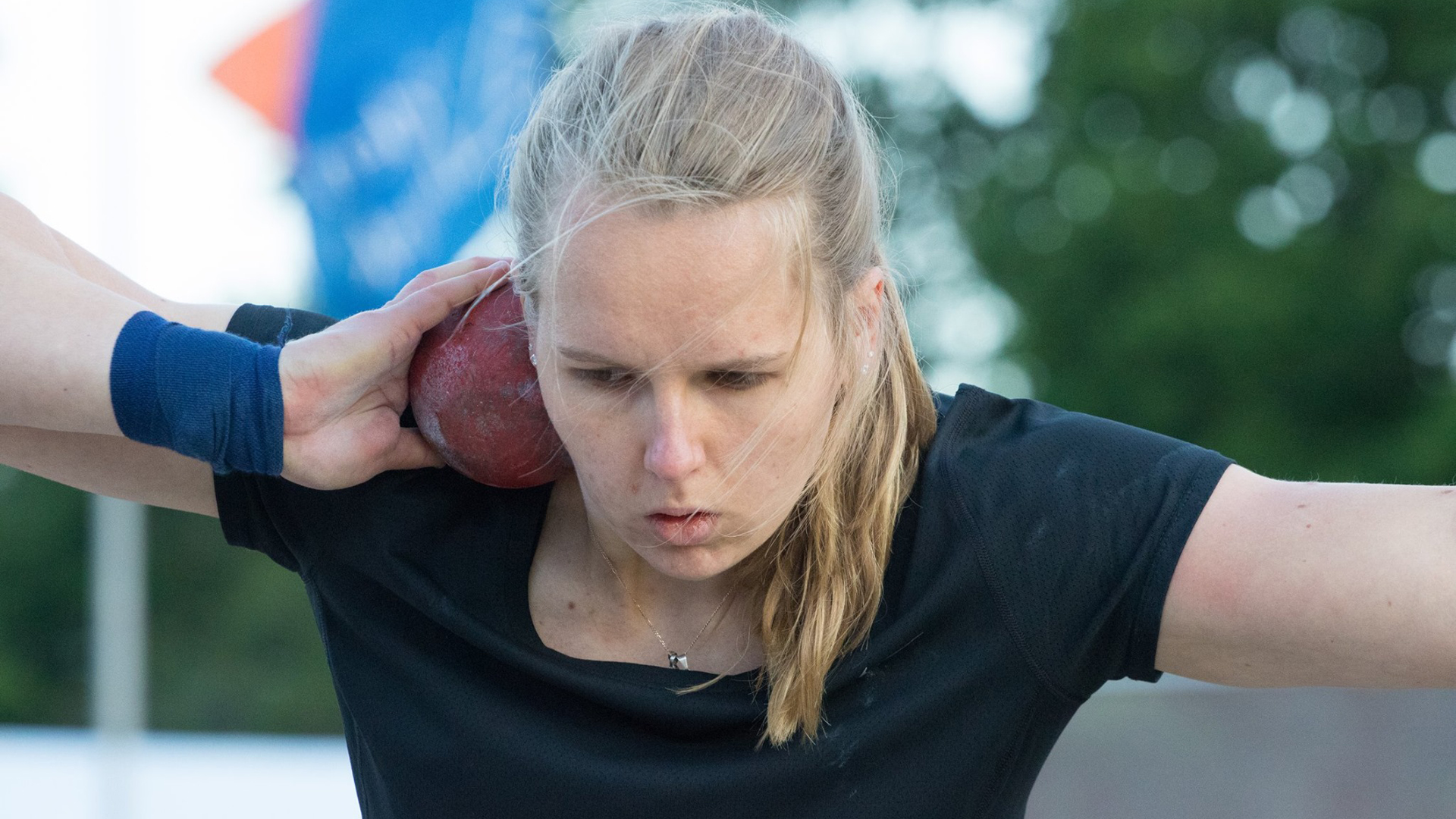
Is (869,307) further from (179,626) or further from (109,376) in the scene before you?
(179,626)

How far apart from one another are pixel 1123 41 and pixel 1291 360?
273 centimetres

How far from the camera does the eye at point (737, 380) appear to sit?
1615 millimetres

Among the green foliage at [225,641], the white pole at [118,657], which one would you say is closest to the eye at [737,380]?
the white pole at [118,657]

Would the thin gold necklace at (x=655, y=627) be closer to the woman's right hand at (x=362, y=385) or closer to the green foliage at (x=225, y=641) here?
the woman's right hand at (x=362, y=385)

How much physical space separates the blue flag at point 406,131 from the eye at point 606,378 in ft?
4.62

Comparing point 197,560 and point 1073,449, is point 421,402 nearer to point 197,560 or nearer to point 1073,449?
point 1073,449

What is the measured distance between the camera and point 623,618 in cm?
193

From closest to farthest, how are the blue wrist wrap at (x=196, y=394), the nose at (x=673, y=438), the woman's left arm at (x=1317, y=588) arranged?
the woman's left arm at (x=1317, y=588)
the nose at (x=673, y=438)
the blue wrist wrap at (x=196, y=394)

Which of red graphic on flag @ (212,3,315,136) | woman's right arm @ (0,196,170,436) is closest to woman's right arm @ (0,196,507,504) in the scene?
woman's right arm @ (0,196,170,436)

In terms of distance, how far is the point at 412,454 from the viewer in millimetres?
1951

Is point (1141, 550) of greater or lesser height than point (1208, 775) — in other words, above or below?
above

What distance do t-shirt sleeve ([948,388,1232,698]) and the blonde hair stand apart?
15cm

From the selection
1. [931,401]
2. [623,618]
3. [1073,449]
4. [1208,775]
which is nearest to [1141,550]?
[1073,449]

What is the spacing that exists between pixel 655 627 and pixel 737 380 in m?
0.46
